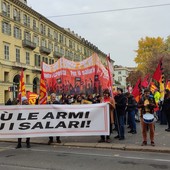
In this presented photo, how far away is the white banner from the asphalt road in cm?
80

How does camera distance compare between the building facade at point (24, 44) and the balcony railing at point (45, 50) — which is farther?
the balcony railing at point (45, 50)

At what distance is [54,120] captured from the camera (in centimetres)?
1045

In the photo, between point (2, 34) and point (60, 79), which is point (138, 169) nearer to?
point (60, 79)

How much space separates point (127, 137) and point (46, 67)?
7.39m

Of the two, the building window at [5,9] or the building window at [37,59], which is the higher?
the building window at [5,9]

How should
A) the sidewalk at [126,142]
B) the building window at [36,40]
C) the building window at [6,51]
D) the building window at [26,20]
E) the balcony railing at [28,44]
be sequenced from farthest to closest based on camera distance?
the building window at [36,40] → the building window at [26,20] → the balcony railing at [28,44] → the building window at [6,51] → the sidewalk at [126,142]

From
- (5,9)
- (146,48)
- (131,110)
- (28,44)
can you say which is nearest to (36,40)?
(28,44)

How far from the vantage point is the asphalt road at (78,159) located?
23.4 ft

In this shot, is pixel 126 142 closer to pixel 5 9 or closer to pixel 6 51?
pixel 6 51

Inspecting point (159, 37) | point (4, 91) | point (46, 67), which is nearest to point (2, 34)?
point (4, 91)

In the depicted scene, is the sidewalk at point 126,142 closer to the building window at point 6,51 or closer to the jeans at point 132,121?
the jeans at point 132,121

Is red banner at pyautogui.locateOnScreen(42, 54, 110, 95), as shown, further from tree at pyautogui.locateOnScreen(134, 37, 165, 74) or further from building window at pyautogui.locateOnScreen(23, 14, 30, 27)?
building window at pyautogui.locateOnScreen(23, 14, 30, 27)

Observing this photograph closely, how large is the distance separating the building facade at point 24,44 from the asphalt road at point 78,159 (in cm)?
3592

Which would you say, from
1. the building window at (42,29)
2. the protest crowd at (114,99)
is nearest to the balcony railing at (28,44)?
the building window at (42,29)
